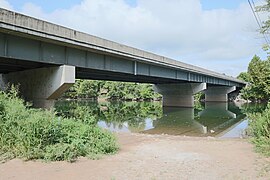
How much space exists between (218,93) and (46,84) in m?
59.4

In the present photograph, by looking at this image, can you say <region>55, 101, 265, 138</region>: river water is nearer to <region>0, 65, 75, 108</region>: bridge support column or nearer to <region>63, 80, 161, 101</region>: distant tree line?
<region>0, 65, 75, 108</region>: bridge support column

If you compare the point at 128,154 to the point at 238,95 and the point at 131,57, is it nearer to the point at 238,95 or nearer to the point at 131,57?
the point at 131,57

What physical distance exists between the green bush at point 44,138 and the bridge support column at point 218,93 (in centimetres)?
6355

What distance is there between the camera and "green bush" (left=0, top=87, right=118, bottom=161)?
22.7 ft

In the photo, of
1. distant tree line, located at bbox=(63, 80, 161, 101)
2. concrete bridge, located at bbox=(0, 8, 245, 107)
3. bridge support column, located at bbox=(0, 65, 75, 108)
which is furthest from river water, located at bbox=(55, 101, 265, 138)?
distant tree line, located at bbox=(63, 80, 161, 101)

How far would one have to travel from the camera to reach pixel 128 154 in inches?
320

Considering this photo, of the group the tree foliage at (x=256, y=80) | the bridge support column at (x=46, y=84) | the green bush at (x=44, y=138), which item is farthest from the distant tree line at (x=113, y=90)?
the green bush at (x=44, y=138)

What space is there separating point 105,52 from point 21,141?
483 inches

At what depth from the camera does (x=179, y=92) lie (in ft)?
151

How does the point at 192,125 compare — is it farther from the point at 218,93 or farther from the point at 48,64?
the point at 218,93

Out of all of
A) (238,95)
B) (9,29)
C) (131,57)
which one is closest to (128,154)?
(9,29)

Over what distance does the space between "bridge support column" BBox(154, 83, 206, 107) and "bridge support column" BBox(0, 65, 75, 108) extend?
97.7 ft

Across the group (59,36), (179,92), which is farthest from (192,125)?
(179,92)

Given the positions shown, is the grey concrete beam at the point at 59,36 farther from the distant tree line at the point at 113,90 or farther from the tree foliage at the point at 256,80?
the distant tree line at the point at 113,90
